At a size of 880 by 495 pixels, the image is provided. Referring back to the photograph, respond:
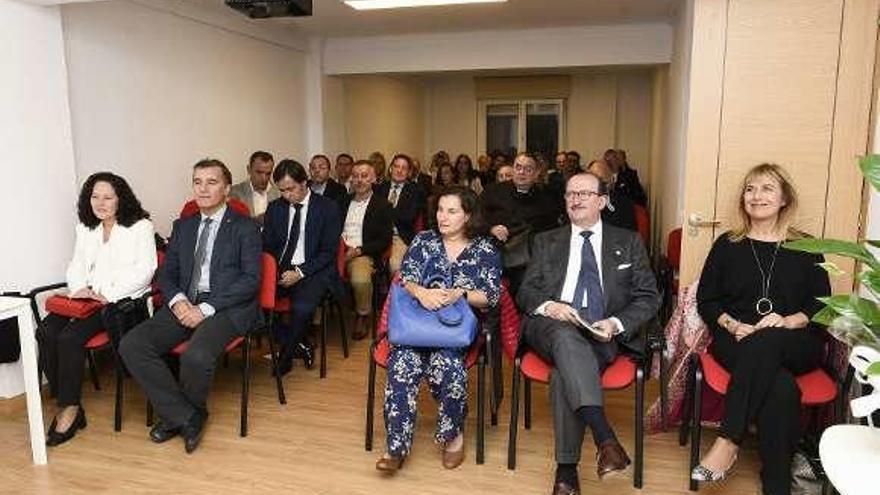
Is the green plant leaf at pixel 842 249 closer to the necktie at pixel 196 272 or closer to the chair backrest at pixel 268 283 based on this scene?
the chair backrest at pixel 268 283

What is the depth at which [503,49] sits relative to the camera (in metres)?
6.54

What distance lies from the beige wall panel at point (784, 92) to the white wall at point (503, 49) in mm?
3196

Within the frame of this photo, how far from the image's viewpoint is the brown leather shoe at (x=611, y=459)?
8.07 ft

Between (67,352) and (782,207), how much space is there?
11.1 feet

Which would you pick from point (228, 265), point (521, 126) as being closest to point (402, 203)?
point (228, 265)

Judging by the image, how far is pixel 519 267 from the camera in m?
4.31

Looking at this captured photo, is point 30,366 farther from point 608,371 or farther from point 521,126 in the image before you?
point 521,126

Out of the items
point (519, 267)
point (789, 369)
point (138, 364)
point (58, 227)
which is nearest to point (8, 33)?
point (58, 227)

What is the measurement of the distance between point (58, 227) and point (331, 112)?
3.68 m

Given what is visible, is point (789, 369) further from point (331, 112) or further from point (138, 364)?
point (331, 112)

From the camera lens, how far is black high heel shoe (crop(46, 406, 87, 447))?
3135 mm

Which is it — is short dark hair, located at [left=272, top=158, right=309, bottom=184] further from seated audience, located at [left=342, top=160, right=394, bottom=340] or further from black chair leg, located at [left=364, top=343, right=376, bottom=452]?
black chair leg, located at [left=364, top=343, right=376, bottom=452]

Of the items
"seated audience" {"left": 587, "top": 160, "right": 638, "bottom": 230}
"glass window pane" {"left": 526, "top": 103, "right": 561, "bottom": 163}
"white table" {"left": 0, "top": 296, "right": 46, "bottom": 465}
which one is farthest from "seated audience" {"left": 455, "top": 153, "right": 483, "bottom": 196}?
"white table" {"left": 0, "top": 296, "right": 46, "bottom": 465}

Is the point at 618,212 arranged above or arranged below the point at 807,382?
above
